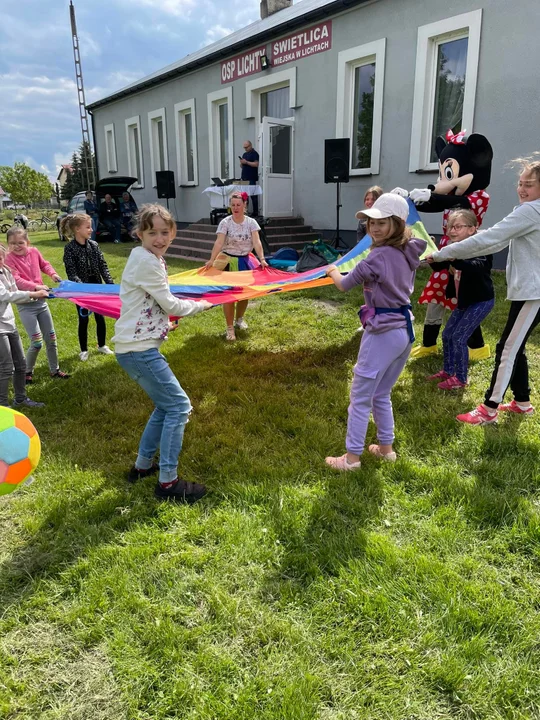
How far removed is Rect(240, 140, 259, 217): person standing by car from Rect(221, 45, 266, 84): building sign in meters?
2.36

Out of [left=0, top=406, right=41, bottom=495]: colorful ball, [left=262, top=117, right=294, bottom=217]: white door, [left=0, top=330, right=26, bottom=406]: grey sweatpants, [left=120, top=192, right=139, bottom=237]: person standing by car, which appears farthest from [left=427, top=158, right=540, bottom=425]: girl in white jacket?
[left=120, top=192, right=139, bottom=237]: person standing by car

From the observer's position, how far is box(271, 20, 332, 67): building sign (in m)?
10.9

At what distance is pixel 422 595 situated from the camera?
2.12 m

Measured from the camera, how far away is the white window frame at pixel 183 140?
15.6 m

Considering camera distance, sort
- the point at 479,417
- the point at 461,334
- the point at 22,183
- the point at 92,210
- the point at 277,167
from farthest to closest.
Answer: the point at 22,183
the point at 92,210
the point at 277,167
the point at 461,334
the point at 479,417

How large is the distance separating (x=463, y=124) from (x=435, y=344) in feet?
18.5

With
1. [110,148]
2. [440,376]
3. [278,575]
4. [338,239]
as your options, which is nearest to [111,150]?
[110,148]

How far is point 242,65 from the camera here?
13.3m

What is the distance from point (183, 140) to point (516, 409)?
50.9 ft

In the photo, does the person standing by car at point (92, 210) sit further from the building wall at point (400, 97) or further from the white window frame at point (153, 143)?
the building wall at point (400, 97)

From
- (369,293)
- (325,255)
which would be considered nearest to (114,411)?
(369,293)

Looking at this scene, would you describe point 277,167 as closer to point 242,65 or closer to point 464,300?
point 242,65

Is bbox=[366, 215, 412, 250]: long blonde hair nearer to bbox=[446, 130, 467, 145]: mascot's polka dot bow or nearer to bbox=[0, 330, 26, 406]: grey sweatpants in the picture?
bbox=[446, 130, 467, 145]: mascot's polka dot bow

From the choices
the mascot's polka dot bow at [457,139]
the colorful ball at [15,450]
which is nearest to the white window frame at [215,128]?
the mascot's polka dot bow at [457,139]
